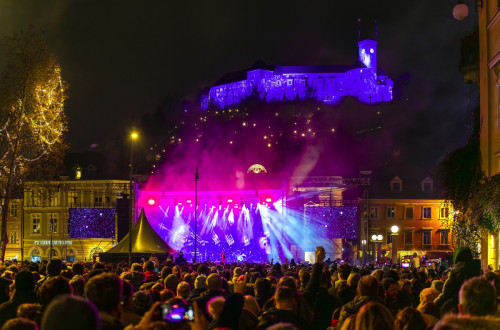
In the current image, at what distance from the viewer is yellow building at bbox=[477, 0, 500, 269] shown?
23281 mm

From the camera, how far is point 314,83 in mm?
126500

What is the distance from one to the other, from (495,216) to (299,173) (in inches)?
2835

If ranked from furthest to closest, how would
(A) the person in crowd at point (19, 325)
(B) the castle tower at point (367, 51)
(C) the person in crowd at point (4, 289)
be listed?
(B) the castle tower at point (367, 51) < (C) the person in crowd at point (4, 289) < (A) the person in crowd at point (19, 325)

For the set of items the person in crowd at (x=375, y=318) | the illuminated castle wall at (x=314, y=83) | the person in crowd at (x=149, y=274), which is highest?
the illuminated castle wall at (x=314, y=83)

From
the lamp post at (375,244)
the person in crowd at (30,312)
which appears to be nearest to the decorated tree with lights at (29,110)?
the lamp post at (375,244)

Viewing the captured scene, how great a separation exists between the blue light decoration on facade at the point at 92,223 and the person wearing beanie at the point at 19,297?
54.3 m

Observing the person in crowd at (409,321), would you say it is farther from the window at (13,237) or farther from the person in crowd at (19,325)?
the window at (13,237)

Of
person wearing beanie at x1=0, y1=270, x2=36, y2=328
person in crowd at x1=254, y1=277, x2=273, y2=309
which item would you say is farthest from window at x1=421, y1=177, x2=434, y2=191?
person wearing beanie at x1=0, y1=270, x2=36, y2=328

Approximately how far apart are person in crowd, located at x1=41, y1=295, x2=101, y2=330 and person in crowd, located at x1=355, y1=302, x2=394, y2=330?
6.71 feet

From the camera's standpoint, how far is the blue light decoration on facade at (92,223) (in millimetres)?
61797

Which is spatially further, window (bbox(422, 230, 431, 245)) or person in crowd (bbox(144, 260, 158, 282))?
window (bbox(422, 230, 431, 245))

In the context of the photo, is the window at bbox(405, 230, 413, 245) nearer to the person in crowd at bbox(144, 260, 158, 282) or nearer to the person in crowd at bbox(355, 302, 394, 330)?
the person in crowd at bbox(144, 260, 158, 282)

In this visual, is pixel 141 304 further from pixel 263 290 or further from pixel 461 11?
pixel 461 11

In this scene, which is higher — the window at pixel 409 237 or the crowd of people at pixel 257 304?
the crowd of people at pixel 257 304
